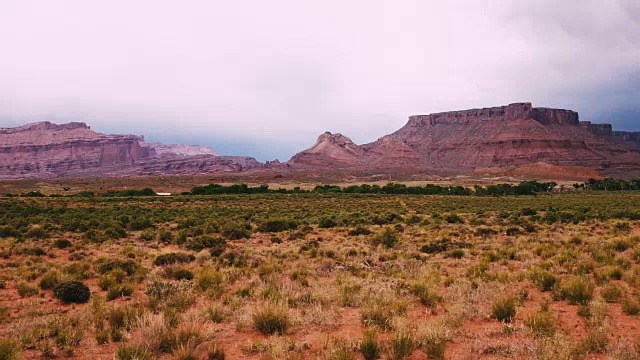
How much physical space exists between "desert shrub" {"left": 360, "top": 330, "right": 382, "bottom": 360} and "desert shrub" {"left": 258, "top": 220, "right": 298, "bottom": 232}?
19.1 metres

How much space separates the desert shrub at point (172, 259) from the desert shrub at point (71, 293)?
4236mm

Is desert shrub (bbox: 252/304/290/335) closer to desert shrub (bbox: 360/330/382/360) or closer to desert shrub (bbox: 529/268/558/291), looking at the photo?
desert shrub (bbox: 360/330/382/360)

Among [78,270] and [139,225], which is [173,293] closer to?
[78,270]

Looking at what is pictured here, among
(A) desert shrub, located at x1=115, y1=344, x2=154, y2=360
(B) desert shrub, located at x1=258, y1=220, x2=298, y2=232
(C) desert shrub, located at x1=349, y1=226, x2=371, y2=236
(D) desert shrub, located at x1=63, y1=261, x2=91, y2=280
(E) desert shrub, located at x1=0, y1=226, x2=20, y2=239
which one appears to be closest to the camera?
(A) desert shrub, located at x1=115, y1=344, x2=154, y2=360

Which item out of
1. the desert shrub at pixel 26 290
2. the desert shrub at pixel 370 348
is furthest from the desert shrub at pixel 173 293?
the desert shrub at pixel 370 348

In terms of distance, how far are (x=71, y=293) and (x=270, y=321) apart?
5.80 metres

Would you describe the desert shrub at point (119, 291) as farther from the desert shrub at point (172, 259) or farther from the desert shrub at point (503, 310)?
the desert shrub at point (503, 310)

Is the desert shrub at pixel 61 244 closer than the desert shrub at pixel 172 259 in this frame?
No

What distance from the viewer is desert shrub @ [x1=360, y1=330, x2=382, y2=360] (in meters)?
5.77

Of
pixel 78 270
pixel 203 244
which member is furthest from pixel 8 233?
pixel 78 270

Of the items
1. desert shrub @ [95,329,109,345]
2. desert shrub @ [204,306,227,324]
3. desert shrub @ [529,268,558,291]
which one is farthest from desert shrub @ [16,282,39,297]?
desert shrub @ [529,268,558,291]

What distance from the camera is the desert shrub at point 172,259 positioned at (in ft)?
46.4

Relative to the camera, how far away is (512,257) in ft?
45.6

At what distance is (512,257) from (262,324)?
1053 cm
